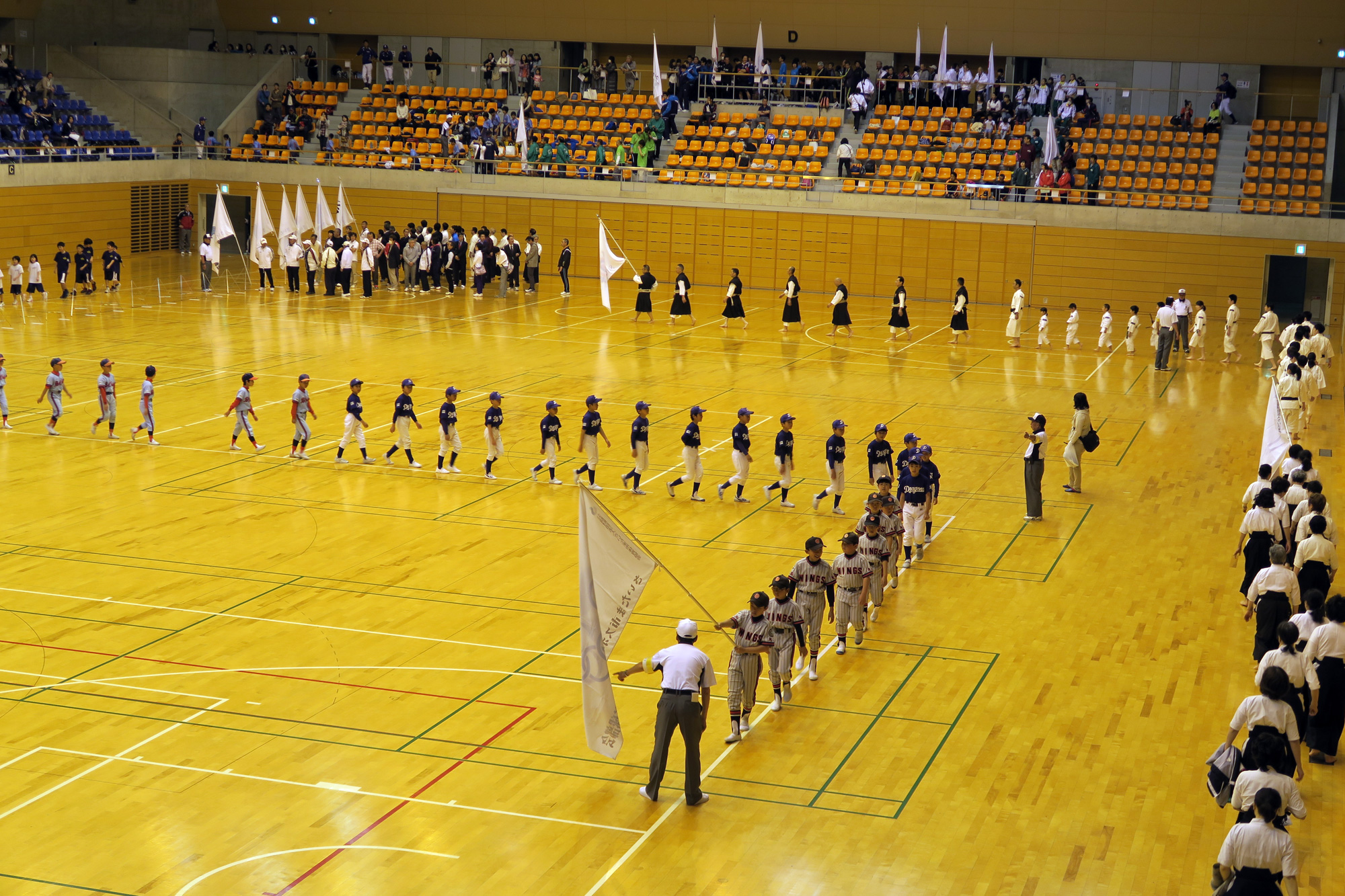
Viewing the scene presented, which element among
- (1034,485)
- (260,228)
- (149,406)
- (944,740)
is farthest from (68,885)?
(260,228)

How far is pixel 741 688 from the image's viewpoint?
545 inches

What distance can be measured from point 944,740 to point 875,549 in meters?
3.43

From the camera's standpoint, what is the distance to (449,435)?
2370cm

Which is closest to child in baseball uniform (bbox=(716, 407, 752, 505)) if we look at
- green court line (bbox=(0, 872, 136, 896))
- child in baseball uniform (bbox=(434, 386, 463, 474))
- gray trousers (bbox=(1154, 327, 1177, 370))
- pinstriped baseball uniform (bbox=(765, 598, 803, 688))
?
child in baseball uniform (bbox=(434, 386, 463, 474))

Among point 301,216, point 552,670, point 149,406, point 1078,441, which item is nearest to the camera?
point 552,670

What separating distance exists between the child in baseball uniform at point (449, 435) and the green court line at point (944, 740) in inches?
420

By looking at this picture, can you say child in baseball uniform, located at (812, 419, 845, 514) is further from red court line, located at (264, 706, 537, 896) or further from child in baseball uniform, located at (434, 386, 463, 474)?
red court line, located at (264, 706, 537, 896)

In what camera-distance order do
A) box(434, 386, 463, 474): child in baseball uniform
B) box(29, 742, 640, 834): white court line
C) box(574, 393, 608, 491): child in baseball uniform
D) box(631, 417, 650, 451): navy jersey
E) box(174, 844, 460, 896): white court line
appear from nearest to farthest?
box(174, 844, 460, 896): white court line, box(29, 742, 640, 834): white court line, box(574, 393, 608, 491): child in baseball uniform, box(631, 417, 650, 451): navy jersey, box(434, 386, 463, 474): child in baseball uniform

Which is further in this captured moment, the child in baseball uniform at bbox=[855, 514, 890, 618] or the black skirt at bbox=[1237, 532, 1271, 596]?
the child in baseball uniform at bbox=[855, 514, 890, 618]

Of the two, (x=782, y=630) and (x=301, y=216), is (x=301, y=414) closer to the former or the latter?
(x=782, y=630)

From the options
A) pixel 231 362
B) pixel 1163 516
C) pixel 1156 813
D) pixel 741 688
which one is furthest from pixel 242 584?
pixel 231 362

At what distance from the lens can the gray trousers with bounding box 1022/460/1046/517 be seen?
21.7m

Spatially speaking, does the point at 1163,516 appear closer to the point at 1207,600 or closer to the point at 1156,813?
the point at 1207,600

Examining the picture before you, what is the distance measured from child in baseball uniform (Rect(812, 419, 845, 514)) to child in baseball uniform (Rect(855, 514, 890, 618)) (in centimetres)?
444
